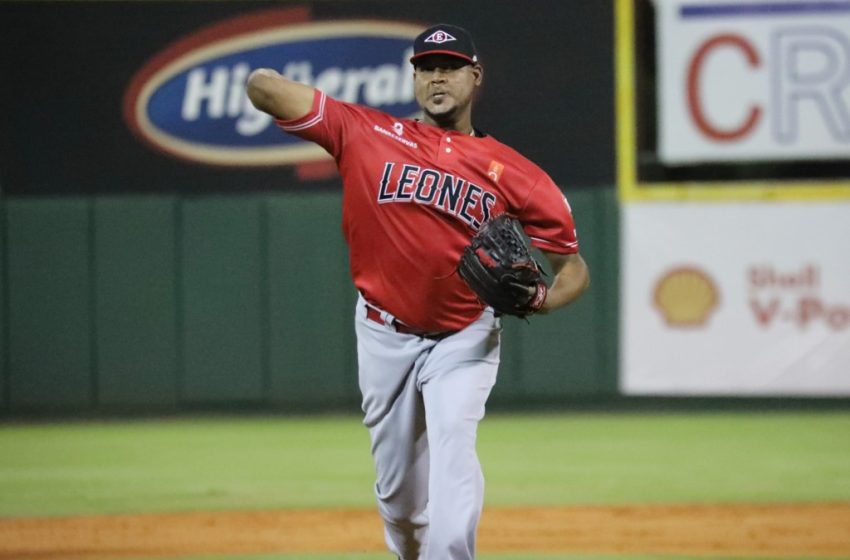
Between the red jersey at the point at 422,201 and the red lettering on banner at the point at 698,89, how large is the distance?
5.39 m

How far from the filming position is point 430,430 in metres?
4.27

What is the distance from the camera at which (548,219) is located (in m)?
4.41

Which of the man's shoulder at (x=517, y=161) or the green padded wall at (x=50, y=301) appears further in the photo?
the green padded wall at (x=50, y=301)

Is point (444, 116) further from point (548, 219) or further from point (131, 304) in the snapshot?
point (131, 304)

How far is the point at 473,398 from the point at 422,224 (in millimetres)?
510

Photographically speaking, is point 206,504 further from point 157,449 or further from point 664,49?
point 664,49

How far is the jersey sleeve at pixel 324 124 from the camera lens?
171 inches

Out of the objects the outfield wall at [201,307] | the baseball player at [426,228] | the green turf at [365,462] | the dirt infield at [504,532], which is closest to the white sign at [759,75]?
the outfield wall at [201,307]

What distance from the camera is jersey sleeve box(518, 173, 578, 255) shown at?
440cm

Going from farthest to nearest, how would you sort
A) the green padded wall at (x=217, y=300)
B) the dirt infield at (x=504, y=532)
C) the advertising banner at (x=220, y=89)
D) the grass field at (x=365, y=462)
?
1. the advertising banner at (x=220, y=89)
2. the green padded wall at (x=217, y=300)
3. the grass field at (x=365, y=462)
4. the dirt infield at (x=504, y=532)

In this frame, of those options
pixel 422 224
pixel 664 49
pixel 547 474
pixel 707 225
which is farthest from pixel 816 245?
pixel 422 224

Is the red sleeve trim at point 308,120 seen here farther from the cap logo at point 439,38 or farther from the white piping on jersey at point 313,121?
the cap logo at point 439,38

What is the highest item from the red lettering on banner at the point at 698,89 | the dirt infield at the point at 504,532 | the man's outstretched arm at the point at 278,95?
the red lettering on banner at the point at 698,89

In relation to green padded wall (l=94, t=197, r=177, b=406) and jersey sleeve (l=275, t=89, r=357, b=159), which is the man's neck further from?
green padded wall (l=94, t=197, r=177, b=406)
